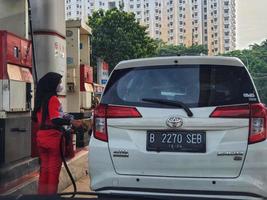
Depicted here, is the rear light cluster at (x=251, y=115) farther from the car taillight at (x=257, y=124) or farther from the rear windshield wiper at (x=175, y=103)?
the rear windshield wiper at (x=175, y=103)

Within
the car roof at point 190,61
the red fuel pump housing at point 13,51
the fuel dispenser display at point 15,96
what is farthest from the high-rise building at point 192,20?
the car roof at point 190,61

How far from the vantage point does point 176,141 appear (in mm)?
4492

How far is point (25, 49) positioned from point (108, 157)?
133 inches

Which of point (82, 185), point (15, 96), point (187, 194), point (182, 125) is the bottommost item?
point (82, 185)

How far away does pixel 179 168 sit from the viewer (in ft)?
14.6

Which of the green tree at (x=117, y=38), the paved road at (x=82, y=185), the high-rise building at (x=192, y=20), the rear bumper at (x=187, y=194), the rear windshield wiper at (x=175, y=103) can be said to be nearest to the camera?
the rear bumper at (x=187, y=194)

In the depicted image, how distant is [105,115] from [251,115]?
121 cm

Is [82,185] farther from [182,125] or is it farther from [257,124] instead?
[257,124]

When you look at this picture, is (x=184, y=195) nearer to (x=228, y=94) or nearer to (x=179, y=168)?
(x=179, y=168)

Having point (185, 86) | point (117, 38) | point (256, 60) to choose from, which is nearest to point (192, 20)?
point (256, 60)

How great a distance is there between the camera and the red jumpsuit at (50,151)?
596 cm

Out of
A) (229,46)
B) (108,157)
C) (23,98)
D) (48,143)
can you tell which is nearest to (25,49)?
(23,98)

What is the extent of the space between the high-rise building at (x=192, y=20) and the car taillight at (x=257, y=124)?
7855 cm

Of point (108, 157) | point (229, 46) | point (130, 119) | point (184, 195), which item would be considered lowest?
point (184, 195)
